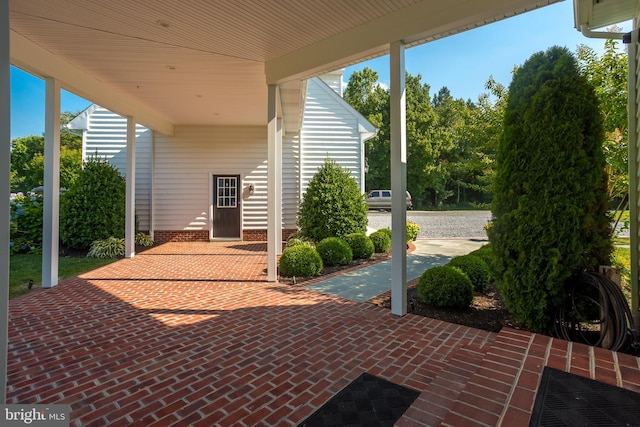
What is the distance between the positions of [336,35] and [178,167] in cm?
718

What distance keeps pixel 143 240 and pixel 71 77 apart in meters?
5.10

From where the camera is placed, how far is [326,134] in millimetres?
9680

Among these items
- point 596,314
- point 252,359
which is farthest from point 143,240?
point 596,314

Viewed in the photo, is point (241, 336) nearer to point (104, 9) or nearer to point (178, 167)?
point (104, 9)

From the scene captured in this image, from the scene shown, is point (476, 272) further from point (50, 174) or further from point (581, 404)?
point (50, 174)

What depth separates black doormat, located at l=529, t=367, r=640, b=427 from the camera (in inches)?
55.9

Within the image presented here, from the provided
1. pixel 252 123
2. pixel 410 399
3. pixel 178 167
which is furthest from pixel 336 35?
pixel 178 167

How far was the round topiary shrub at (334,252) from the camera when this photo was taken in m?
6.65

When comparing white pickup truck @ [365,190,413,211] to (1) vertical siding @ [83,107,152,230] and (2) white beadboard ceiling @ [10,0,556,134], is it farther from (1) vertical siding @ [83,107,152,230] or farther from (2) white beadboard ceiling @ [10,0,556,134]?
(2) white beadboard ceiling @ [10,0,556,134]

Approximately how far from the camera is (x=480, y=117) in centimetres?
616

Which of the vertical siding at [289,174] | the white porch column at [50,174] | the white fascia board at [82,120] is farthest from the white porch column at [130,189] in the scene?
the vertical siding at [289,174]

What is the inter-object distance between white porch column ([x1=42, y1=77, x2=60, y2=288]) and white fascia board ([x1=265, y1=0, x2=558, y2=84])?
3.46m

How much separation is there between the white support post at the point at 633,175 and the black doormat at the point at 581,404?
2019mm

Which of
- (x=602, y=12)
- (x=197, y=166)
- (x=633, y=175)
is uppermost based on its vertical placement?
(x=602, y=12)
